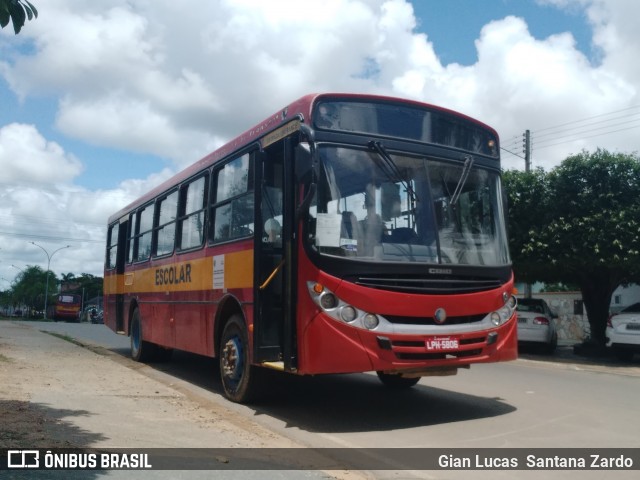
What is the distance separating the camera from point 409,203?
734cm

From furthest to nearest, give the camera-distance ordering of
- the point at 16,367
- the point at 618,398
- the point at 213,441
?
the point at 16,367, the point at 618,398, the point at 213,441

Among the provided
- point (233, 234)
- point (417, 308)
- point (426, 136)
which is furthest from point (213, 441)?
point (426, 136)

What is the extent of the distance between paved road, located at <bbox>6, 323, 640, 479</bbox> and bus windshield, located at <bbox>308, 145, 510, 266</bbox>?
5.97ft

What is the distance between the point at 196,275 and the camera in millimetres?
10141

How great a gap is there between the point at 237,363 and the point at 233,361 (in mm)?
120

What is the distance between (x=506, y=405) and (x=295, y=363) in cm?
325

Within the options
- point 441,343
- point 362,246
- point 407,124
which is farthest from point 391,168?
point 441,343

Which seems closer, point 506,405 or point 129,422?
point 129,422

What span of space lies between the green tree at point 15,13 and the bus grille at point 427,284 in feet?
12.2

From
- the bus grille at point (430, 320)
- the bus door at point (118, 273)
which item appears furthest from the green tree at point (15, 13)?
the bus door at point (118, 273)

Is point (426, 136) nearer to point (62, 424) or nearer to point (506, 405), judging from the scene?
point (506, 405)

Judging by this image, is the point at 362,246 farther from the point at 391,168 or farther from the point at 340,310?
the point at 391,168

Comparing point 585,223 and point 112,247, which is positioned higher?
point 585,223

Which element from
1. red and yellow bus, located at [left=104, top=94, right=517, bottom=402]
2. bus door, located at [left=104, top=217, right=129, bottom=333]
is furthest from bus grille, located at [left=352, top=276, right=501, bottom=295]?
bus door, located at [left=104, top=217, right=129, bottom=333]
